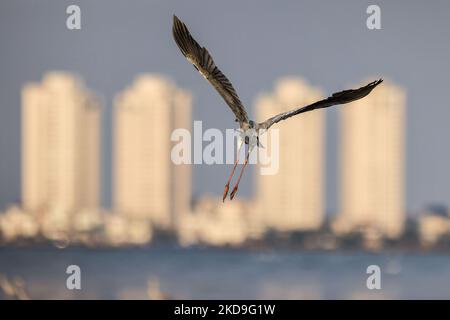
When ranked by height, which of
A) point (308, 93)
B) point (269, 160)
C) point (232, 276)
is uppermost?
point (308, 93)

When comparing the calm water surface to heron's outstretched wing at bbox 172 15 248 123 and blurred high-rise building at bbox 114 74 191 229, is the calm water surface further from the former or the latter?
heron's outstretched wing at bbox 172 15 248 123

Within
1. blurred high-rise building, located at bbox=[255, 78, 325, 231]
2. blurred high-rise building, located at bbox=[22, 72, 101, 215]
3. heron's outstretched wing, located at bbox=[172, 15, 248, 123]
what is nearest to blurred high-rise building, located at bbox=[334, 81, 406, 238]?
blurred high-rise building, located at bbox=[255, 78, 325, 231]

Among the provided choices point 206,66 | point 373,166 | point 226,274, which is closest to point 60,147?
point 373,166

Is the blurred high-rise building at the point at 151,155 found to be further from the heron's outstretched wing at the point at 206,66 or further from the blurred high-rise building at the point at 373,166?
the heron's outstretched wing at the point at 206,66

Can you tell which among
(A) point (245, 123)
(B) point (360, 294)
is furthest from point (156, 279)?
(A) point (245, 123)

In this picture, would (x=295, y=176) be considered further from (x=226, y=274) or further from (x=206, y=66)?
(x=206, y=66)

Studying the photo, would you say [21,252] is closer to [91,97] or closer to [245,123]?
[91,97]
